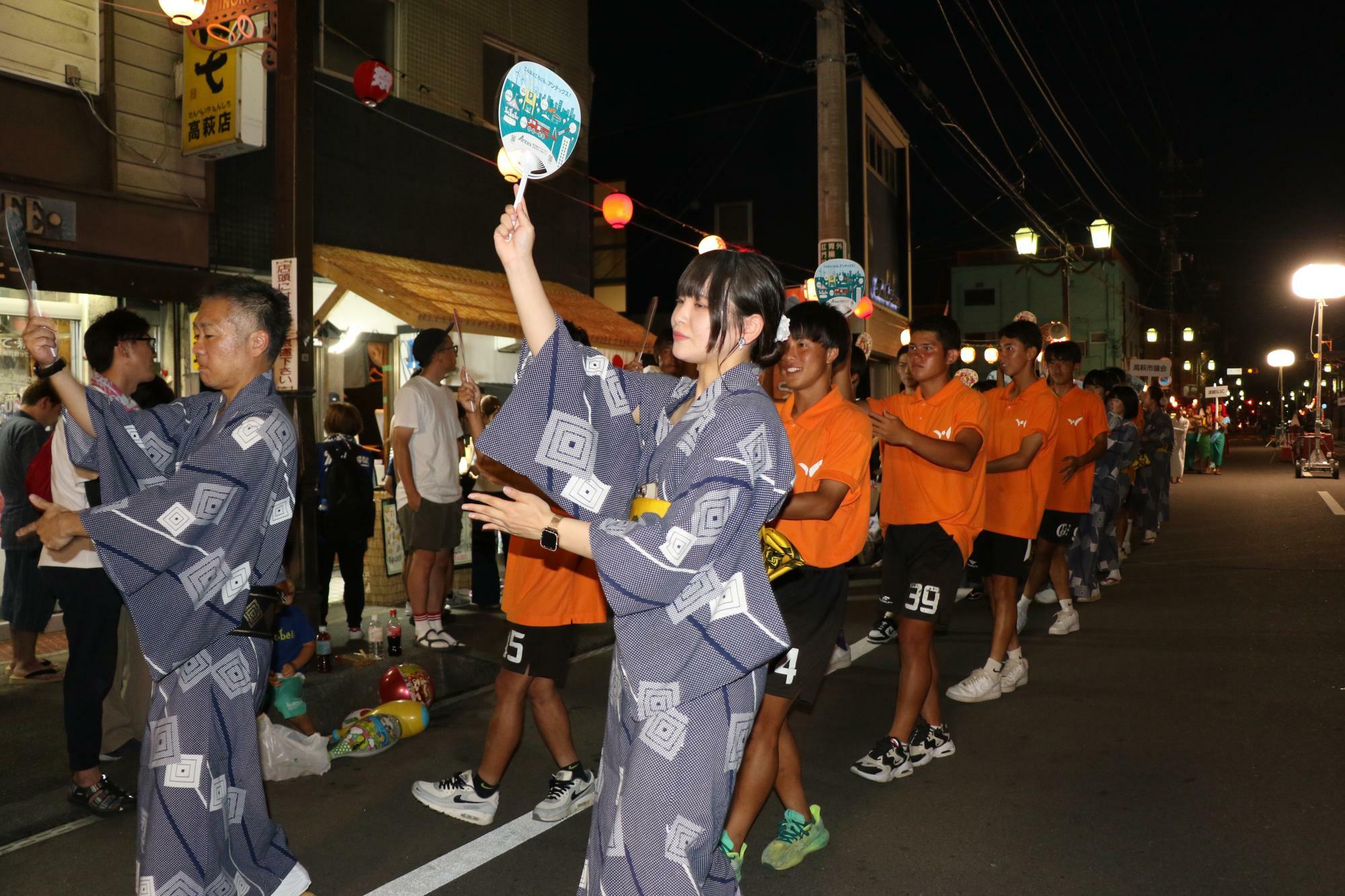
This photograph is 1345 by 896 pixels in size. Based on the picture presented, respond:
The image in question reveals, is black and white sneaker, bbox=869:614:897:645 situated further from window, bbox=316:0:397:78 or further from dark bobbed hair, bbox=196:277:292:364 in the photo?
window, bbox=316:0:397:78

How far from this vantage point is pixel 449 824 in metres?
4.11

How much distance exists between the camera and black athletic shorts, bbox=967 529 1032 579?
5.78 meters

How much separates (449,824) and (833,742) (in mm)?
2039

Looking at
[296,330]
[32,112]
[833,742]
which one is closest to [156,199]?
[32,112]

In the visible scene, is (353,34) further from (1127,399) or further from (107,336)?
(1127,399)

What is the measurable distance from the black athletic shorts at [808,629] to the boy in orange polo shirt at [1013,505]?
2129mm

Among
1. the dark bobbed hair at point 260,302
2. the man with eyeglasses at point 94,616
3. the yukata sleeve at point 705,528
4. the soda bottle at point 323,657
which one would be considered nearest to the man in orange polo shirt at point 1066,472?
the soda bottle at point 323,657

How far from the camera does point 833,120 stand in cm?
1171

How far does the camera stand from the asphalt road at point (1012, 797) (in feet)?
12.0

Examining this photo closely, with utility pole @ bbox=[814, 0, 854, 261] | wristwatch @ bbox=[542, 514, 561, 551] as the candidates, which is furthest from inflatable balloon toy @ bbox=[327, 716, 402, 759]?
utility pole @ bbox=[814, 0, 854, 261]

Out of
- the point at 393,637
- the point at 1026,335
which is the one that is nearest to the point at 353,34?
the point at 393,637

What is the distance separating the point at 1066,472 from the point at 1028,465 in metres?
1.76

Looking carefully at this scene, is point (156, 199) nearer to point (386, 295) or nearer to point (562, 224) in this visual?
point (386, 295)

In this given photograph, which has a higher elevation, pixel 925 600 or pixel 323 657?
pixel 925 600
